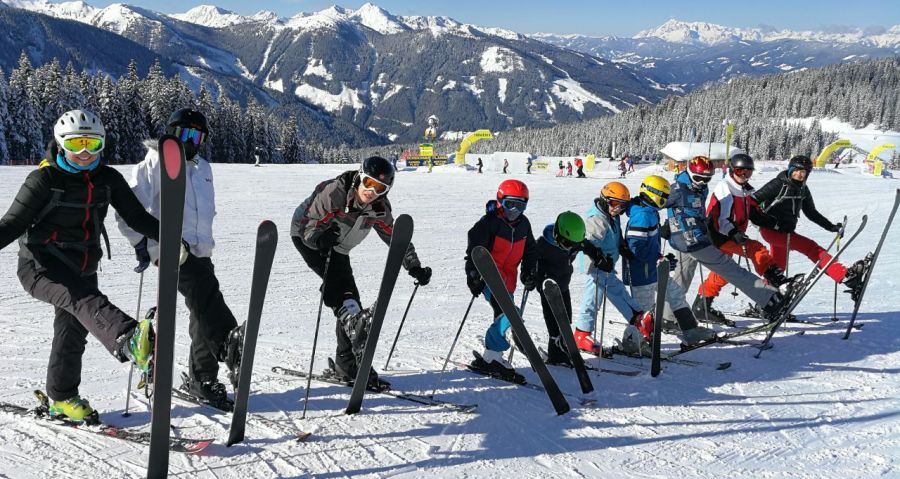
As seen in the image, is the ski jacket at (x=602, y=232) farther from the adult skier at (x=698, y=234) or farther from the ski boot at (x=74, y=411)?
the ski boot at (x=74, y=411)

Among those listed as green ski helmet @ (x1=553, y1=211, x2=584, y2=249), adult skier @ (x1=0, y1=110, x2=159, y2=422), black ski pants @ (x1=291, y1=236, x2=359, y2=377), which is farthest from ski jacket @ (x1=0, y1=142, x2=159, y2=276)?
green ski helmet @ (x1=553, y1=211, x2=584, y2=249)

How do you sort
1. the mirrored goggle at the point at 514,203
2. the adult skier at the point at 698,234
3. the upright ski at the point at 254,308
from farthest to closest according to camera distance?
the adult skier at the point at 698,234
the mirrored goggle at the point at 514,203
the upright ski at the point at 254,308

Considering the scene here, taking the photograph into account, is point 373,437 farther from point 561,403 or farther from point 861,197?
point 861,197

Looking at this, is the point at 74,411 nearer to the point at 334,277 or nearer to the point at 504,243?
the point at 334,277

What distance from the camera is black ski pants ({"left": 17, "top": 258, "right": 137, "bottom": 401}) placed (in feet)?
10.2

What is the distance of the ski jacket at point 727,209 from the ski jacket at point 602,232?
5.01 ft

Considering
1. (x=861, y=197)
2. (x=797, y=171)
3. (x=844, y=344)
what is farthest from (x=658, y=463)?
(x=861, y=197)

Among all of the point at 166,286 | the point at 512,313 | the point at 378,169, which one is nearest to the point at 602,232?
the point at 512,313

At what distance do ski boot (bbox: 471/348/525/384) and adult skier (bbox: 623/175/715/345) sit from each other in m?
1.89

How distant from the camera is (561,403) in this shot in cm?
416

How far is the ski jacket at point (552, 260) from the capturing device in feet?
A: 16.5

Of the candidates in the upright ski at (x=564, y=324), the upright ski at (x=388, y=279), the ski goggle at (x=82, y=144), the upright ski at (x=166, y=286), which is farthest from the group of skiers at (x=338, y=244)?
the upright ski at (x=564, y=324)

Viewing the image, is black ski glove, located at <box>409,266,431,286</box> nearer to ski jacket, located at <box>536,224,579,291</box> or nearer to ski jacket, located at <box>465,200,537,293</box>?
ski jacket, located at <box>465,200,537,293</box>

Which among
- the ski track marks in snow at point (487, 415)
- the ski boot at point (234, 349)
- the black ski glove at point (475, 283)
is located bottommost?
the ski track marks in snow at point (487, 415)
